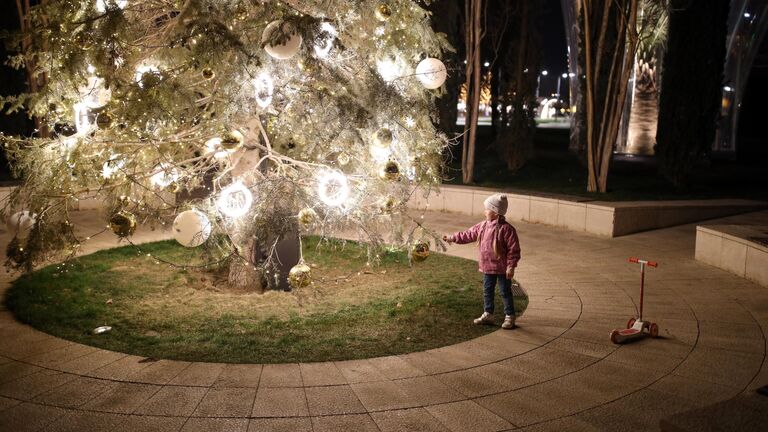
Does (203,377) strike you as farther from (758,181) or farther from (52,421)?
(758,181)

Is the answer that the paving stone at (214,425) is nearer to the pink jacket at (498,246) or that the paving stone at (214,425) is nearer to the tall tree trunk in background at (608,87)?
the pink jacket at (498,246)

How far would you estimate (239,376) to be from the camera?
555 centimetres

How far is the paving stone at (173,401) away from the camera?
191 inches

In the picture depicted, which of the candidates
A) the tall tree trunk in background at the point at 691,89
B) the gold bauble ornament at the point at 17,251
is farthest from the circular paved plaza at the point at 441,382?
the tall tree trunk in background at the point at 691,89

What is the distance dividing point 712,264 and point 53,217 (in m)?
9.00

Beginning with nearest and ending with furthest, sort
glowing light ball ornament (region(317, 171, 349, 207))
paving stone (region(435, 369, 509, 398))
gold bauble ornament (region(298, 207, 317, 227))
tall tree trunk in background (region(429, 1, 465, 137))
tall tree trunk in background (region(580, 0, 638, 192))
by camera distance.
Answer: paving stone (region(435, 369, 509, 398)) < gold bauble ornament (region(298, 207, 317, 227)) < glowing light ball ornament (region(317, 171, 349, 207)) < tall tree trunk in background (region(580, 0, 638, 192)) < tall tree trunk in background (region(429, 1, 465, 137))

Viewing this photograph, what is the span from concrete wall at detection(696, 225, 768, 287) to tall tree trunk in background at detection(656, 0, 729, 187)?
6711 millimetres

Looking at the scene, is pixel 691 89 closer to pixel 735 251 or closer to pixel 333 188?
pixel 735 251

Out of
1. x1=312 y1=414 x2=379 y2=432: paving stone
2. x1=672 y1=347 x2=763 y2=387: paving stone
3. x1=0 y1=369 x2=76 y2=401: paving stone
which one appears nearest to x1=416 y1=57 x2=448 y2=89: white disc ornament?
x1=672 y1=347 x2=763 y2=387: paving stone

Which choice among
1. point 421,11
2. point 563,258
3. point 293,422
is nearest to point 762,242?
point 563,258

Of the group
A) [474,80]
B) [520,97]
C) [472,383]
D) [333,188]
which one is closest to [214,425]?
[472,383]

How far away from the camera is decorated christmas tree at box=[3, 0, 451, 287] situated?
256 inches

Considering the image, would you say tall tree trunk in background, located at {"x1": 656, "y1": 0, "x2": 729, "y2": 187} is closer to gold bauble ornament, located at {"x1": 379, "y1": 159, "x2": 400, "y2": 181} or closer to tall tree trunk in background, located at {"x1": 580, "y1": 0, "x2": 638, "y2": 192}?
tall tree trunk in background, located at {"x1": 580, "y1": 0, "x2": 638, "y2": 192}

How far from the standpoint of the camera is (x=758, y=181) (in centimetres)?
1927
